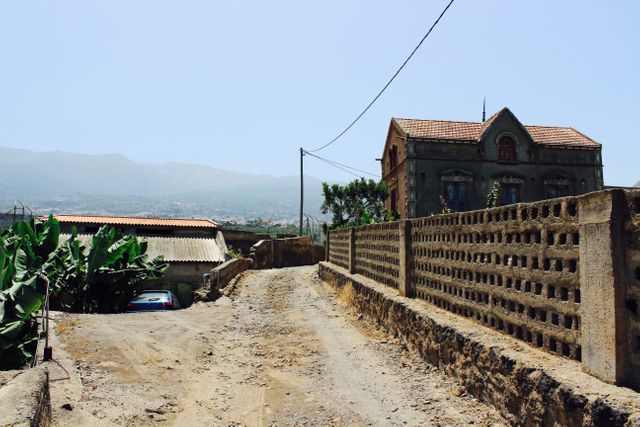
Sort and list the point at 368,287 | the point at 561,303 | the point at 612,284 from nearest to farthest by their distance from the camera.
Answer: the point at 612,284, the point at 561,303, the point at 368,287

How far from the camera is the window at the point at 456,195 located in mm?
27438

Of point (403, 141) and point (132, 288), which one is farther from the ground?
point (403, 141)

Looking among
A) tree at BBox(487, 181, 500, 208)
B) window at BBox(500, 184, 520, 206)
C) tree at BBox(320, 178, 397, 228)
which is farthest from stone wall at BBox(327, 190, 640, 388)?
tree at BBox(320, 178, 397, 228)

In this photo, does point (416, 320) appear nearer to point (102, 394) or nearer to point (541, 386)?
point (541, 386)

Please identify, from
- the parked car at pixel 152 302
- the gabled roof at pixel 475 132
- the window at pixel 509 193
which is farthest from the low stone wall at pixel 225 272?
the window at pixel 509 193

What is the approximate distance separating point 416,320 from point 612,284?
464 centimetres

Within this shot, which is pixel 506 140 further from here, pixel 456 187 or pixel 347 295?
pixel 347 295

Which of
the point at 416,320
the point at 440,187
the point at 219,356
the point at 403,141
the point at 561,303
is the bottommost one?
the point at 219,356

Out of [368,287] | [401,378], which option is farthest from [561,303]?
[368,287]

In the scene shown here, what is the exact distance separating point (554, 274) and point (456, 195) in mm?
23233

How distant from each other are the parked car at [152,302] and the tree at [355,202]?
1678 centimetres

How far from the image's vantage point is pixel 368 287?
1242 cm

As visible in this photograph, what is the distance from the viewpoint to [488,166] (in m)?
27.7

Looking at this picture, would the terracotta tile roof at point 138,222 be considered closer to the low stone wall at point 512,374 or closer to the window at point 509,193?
the window at point 509,193
